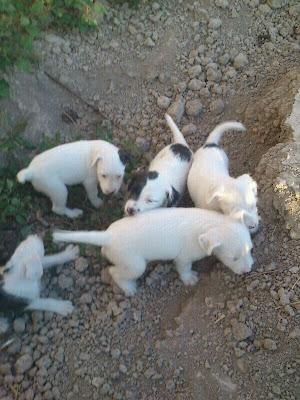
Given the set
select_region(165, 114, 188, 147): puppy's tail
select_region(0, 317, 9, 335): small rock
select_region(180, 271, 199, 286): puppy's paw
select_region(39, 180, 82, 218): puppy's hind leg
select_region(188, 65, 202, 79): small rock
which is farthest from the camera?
select_region(188, 65, 202, 79): small rock


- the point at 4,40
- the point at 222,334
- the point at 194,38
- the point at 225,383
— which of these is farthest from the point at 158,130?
the point at 225,383

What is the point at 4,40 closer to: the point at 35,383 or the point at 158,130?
the point at 158,130

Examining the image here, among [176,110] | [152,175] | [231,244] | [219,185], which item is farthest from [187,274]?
[176,110]

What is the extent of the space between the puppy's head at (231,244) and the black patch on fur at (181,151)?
1.11 meters

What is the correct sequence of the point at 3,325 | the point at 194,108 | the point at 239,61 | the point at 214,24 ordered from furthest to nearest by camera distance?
the point at 214,24, the point at 239,61, the point at 194,108, the point at 3,325

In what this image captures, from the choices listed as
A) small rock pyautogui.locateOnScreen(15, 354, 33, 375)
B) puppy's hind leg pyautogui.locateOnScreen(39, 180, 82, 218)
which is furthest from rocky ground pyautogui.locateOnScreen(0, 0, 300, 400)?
puppy's hind leg pyautogui.locateOnScreen(39, 180, 82, 218)

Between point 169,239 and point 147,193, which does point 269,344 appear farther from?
point 147,193

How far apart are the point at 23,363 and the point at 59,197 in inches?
64.7

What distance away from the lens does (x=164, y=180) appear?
5309 millimetres

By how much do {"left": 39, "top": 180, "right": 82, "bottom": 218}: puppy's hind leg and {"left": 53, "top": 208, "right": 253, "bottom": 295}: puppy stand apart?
69 centimetres

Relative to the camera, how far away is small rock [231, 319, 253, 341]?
4637 mm

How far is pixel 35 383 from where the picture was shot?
15.1 feet

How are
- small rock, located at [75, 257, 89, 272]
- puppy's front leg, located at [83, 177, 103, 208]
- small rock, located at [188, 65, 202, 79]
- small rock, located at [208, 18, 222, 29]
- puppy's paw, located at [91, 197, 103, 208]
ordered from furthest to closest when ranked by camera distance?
small rock, located at [208, 18, 222, 29] → small rock, located at [188, 65, 202, 79] → puppy's paw, located at [91, 197, 103, 208] → puppy's front leg, located at [83, 177, 103, 208] → small rock, located at [75, 257, 89, 272]

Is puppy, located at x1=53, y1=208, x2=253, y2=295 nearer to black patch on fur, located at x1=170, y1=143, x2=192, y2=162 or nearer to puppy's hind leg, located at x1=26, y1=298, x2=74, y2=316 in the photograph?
puppy's hind leg, located at x1=26, y1=298, x2=74, y2=316
